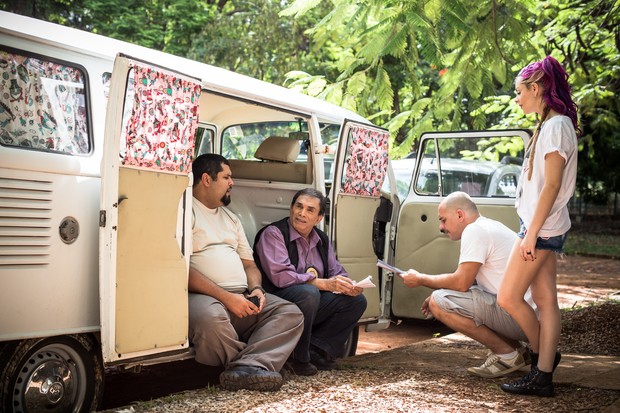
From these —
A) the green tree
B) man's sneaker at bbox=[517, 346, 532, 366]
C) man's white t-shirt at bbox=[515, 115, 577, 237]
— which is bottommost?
man's sneaker at bbox=[517, 346, 532, 366]

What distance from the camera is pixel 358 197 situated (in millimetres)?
6594

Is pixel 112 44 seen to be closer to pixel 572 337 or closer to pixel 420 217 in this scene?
pixel 420 217

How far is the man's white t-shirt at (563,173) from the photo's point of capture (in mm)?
4594

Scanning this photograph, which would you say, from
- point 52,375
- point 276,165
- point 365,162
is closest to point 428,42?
point 365,162

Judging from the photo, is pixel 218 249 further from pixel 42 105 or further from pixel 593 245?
pixel 593 245

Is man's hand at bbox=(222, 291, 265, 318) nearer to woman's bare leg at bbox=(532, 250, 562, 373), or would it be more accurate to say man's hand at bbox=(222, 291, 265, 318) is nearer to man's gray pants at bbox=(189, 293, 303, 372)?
man's gray pants at bbox=(189, 293, 303, 372)

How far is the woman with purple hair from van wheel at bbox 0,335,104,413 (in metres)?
2.58

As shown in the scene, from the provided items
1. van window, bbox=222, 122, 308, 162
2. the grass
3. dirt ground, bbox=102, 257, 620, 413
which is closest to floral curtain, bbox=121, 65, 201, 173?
dirt ground, bbox=102, 257, 620, 413

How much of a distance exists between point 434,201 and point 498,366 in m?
2.47

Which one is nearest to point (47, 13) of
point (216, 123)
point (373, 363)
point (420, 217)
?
point (216, 123)

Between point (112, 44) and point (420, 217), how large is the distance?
385 cm

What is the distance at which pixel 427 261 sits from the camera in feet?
24.9

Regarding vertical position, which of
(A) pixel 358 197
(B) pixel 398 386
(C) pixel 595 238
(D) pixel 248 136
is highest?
(D) pixel 248 136

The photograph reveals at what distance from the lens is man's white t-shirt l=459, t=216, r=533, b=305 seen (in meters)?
5.46
